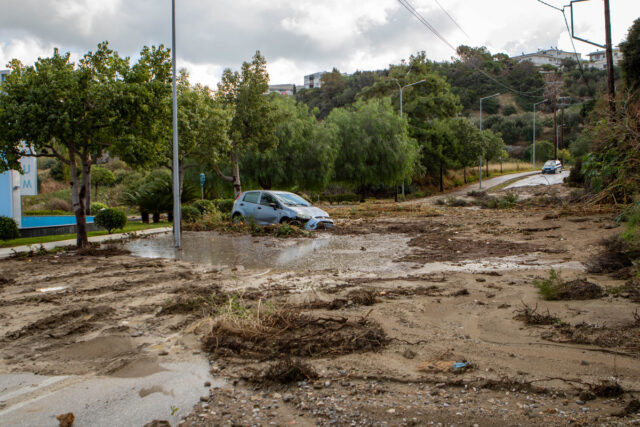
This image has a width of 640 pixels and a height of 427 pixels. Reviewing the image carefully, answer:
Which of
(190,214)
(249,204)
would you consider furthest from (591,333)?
(190,214)

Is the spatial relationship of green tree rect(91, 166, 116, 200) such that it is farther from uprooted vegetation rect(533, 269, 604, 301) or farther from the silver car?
uprooted vegetation rect(533, 269, 604, 301)

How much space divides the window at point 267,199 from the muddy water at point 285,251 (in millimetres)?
2117

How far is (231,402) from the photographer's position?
4.03 m

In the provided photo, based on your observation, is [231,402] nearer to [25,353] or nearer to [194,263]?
[25,353]

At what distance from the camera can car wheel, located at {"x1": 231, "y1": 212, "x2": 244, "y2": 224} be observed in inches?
810

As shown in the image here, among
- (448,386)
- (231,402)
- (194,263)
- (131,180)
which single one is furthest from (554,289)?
(131,180)

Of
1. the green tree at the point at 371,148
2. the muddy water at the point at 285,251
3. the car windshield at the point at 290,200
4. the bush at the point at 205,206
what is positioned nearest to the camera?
the muddy water at the point at 285,251

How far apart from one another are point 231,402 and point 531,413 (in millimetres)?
2277

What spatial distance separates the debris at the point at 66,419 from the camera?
3670 mm

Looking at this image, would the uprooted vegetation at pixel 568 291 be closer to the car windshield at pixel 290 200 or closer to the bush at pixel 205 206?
the car windshield at pixel 290 200

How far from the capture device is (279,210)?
746 inches

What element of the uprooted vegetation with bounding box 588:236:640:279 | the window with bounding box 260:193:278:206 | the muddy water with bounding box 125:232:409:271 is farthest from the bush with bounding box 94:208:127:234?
the uprooted vegetation with bounding box 588:236:640:279

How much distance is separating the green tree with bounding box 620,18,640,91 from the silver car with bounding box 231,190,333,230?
2377 cm

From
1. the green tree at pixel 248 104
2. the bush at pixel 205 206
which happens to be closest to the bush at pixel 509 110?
the green tree at pixel 248 104
